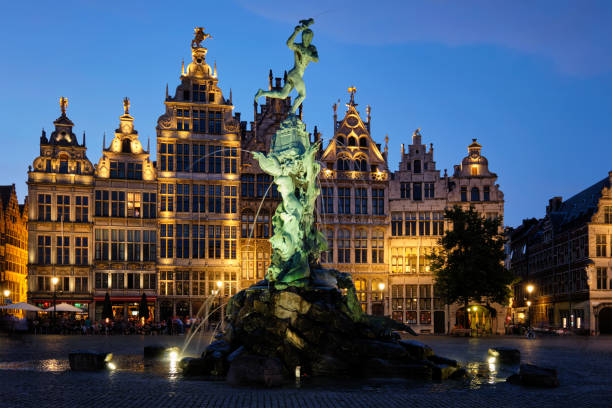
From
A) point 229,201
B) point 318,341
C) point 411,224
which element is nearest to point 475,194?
point 411,224

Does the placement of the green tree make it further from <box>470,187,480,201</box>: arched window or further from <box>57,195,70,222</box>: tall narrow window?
Answer: <box>57,195,70,222</box>: tall narrow window

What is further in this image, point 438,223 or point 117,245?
point 438,223

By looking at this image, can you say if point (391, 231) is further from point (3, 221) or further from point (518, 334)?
point (3, 221)

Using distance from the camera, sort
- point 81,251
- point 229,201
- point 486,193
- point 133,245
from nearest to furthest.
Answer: point 81,251 → point 133,245 → point 229,201 → point 486,193

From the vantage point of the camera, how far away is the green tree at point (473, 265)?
4869 cm

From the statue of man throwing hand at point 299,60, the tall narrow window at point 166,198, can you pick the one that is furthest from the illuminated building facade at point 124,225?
the statue of man throwing hand at point 299,60

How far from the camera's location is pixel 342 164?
61031 millimetres

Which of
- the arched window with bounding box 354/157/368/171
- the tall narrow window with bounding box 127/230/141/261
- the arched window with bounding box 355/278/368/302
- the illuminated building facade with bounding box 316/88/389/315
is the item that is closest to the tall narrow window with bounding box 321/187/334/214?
the illuminated building facade with bounding box 316/88/389/315

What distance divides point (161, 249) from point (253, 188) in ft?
29.5

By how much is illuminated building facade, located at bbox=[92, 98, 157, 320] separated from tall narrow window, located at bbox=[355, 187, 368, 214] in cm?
1656

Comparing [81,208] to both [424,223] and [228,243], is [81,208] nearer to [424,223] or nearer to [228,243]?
[228,243]

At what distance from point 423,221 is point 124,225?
79.9 feet

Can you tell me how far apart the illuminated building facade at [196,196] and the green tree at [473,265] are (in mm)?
17430

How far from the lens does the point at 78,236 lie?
56.4m
